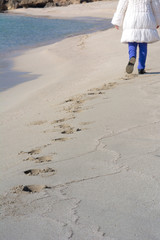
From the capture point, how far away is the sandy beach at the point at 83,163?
224 cm

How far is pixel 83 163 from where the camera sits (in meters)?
3.12

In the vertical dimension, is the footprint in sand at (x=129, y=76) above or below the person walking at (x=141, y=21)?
below

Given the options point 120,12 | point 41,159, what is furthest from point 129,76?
point 41,159

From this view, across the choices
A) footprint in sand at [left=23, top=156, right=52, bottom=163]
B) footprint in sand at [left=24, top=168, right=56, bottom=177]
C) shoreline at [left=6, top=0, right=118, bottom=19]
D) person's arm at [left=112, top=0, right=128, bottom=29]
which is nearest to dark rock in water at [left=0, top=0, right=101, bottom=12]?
shoreline at [left=6, top=0, right=118, bottom=19]

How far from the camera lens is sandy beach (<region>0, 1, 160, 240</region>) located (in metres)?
2.24

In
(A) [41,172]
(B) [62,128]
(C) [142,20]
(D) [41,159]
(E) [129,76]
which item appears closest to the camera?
(A) [41,172]

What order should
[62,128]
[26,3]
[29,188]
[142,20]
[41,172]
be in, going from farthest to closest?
[26,3] < [142,20] < [62,128] < [41,172] < [29,188]

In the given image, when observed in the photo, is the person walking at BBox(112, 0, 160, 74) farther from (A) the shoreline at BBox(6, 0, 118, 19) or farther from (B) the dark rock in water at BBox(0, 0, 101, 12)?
(B) the dark rock in water at BBox(0, 0, 101, 12)

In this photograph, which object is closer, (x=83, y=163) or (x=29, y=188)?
(x=29, y=188)

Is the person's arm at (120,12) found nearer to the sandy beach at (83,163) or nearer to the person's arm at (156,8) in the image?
the person's arm at (156,8)

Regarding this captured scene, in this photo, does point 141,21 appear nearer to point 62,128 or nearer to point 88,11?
point 62,128

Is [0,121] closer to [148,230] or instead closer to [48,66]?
[148,230]

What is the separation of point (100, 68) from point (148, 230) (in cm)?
678

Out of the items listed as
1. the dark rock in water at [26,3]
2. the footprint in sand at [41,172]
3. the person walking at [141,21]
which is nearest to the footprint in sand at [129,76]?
the person walking at [141,21]
